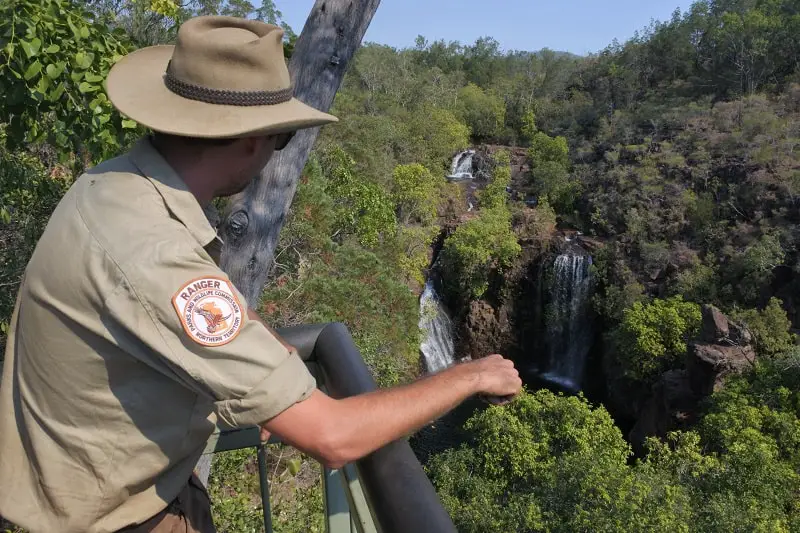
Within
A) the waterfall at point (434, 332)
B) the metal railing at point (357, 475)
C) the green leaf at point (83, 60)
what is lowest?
the waterfall at point (434, 332)

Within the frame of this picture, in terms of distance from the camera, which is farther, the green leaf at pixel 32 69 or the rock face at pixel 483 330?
the rock face at pixel 483 330

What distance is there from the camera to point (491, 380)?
136 centimetres

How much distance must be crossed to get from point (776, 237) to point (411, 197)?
13.4 m

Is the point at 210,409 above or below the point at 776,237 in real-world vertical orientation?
above

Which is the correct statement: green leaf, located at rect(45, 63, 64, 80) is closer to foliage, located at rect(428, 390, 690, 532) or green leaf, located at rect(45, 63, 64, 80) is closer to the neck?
the neck

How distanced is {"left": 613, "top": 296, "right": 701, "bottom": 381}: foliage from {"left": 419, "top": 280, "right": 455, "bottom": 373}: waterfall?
6983 millimetres

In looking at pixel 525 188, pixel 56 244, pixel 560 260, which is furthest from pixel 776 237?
pixel 56 244

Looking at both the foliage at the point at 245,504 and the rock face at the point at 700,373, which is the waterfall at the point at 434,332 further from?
the foliage at the point at 245,504

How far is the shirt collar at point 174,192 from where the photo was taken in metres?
1.09

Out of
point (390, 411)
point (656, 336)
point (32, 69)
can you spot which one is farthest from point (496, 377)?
point (656, 336)

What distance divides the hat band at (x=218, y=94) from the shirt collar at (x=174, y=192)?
0.14 meters

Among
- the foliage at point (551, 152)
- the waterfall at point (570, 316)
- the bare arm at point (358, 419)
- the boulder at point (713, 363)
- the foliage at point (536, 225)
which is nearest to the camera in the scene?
the bare arm at point (358, 419)

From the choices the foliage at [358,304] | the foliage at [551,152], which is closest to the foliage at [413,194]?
the foliage at [551,152]

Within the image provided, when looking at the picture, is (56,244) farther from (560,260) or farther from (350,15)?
(560,260)
